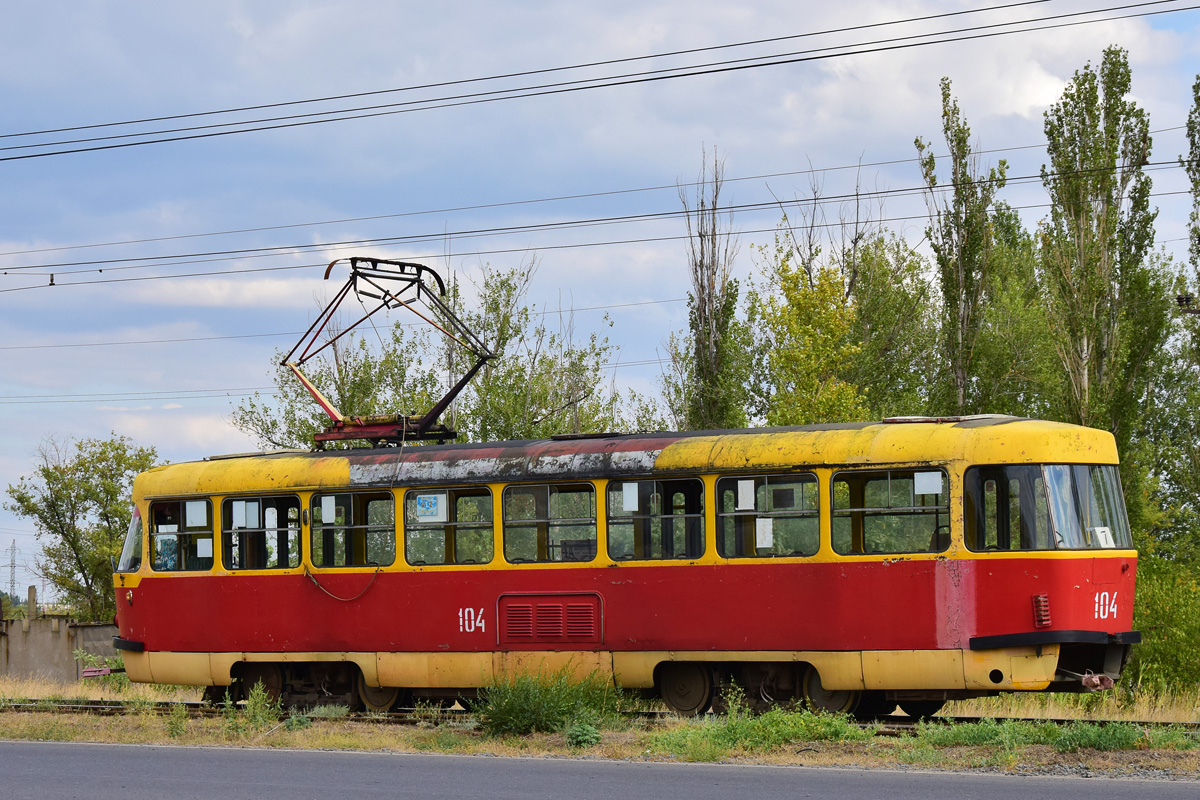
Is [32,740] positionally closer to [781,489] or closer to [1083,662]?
[781,489]

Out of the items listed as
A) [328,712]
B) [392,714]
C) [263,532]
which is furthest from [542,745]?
[263,532]

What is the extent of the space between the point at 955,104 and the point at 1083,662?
22723 mm

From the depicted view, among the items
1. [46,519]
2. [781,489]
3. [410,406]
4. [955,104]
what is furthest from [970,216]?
[46,519]

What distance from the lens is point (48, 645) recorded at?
102 ft

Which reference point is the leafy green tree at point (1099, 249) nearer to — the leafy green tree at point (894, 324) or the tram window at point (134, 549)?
the leafy green tree at point (894, 324)

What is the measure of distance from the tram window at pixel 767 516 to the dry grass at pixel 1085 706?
308cm

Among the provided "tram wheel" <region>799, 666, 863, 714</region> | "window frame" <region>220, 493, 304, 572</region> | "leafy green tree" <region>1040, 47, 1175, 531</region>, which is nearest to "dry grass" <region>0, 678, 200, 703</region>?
"window frame" <region>220, 493, 304, 572</region>

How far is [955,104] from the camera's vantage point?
110ft

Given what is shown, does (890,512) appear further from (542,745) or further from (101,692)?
(101,692)

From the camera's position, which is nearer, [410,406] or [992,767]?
[992,767]

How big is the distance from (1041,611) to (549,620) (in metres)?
4.87

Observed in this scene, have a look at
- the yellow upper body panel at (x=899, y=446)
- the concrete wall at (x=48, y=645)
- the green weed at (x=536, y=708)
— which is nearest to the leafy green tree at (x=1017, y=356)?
the concrete wall at (x=48, y=645)

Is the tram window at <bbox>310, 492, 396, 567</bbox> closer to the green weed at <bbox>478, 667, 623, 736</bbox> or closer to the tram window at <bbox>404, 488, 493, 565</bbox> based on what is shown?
the tram window at <bbox>404, 488, 493, 565</bbox>

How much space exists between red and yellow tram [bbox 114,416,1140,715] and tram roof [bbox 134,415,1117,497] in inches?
1.1
